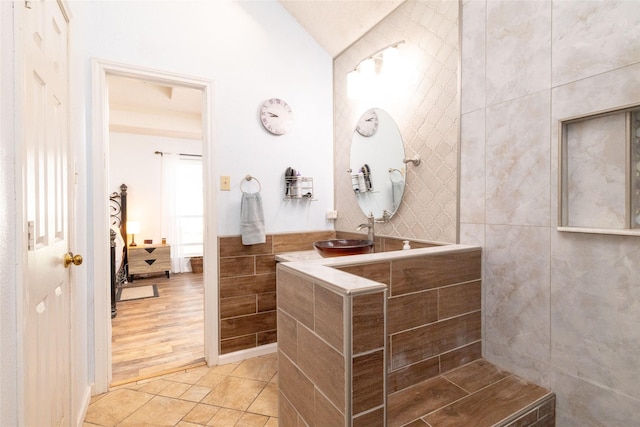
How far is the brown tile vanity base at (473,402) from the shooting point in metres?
1.18

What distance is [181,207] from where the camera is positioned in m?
5.22

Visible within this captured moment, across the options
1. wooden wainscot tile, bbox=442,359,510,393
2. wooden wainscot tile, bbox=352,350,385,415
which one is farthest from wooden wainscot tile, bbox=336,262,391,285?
wooden wainscot tile, bbox=442,359,510,393

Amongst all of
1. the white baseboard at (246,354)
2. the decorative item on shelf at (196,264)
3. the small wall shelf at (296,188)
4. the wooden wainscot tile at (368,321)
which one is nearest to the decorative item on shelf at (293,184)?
the small wall shelf at (296,188)

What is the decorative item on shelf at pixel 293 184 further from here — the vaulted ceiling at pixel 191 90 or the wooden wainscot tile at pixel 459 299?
the wooden wainscot tile at pixel 459 299

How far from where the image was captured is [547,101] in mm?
1335

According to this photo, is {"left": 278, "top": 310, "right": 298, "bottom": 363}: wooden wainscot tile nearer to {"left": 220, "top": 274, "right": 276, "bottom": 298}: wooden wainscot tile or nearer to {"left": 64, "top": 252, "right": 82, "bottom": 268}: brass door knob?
{"left": 64, "top": 252, "right": 82, "bottom": 268}: brass door knob

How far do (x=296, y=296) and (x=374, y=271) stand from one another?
37 cm

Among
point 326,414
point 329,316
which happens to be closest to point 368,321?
point 329,316

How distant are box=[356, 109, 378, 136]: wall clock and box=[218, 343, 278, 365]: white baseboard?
182 centimetres

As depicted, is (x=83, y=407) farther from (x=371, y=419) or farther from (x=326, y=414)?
(x=371, y=419)

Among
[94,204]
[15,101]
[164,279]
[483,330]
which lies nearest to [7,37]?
[15,101]

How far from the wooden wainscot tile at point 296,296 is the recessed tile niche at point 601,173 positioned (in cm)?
110

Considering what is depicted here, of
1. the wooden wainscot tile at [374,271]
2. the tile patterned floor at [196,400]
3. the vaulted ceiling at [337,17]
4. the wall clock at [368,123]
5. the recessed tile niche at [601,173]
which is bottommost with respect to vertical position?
→ the tile patterned floor at [196,400]

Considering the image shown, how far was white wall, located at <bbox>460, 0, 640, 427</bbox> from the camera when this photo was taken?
44.9 inches
